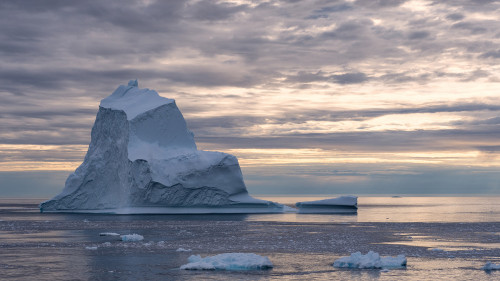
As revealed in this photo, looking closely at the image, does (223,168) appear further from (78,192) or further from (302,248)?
(302,248)

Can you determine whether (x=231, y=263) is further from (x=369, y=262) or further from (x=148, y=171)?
(x=148, y=171)

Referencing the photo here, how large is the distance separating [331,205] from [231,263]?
1525 inches

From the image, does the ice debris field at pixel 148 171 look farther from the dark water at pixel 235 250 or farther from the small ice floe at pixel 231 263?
the small ice floe at pixel 231 263

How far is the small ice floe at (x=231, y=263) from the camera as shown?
16.3m

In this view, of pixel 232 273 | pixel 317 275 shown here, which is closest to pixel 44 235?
pixel 232 273

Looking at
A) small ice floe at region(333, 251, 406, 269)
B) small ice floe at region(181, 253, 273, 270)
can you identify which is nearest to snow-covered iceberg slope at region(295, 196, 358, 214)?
small ice floe at region(333, 251, 406, 269)

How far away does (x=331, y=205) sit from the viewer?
54125mm

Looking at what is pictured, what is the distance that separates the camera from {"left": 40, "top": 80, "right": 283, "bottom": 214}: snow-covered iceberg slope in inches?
1737

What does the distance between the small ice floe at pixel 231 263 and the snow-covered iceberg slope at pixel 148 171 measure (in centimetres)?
2692

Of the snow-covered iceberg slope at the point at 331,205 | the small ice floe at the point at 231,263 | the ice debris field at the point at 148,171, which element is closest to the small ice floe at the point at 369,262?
the small ice floe at the point at 231,263

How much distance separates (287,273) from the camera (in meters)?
15.7

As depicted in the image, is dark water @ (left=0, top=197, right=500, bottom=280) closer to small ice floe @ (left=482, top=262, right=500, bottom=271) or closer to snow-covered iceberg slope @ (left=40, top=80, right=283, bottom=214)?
small ice floe @ (left=482, top=262, right=500, bottom=271)

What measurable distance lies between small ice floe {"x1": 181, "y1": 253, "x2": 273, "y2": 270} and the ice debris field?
88.2 feet

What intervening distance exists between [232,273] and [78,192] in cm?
3417
